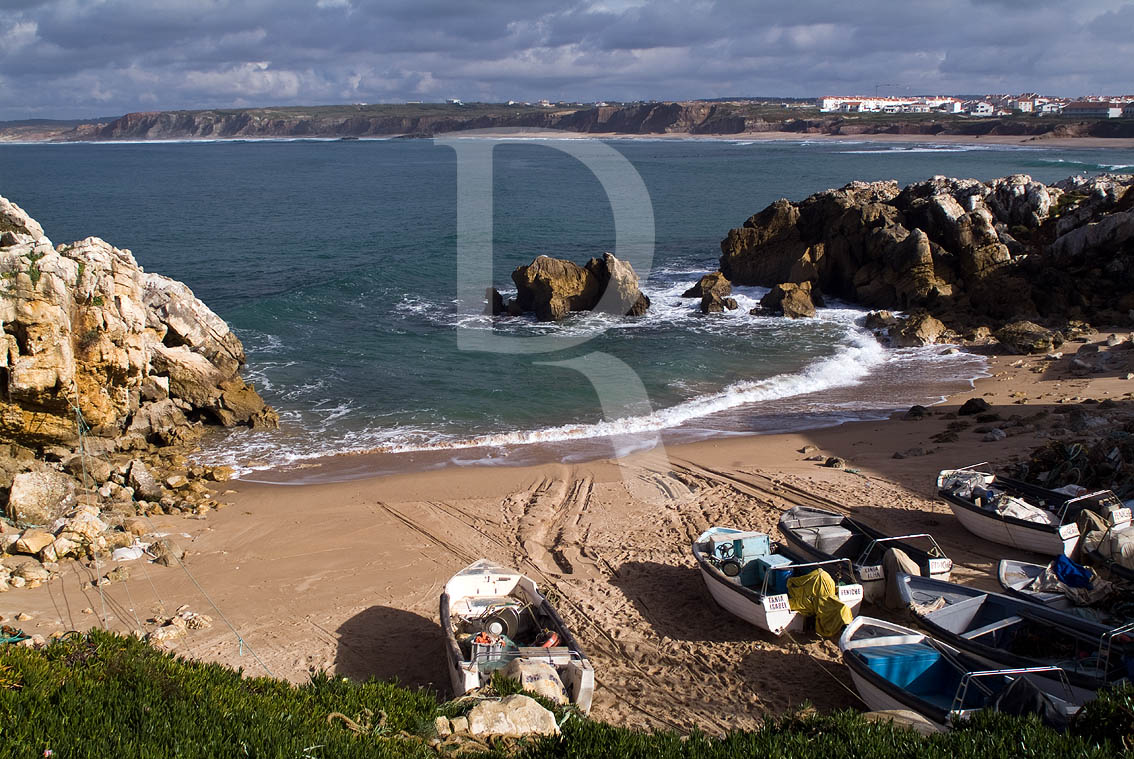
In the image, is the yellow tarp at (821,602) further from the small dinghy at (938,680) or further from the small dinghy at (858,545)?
the small dinghy at (858,545)

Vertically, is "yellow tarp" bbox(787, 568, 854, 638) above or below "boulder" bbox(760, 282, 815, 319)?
below

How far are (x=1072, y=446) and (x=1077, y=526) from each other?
282 centimetres

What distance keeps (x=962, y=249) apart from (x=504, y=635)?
83.2 feet

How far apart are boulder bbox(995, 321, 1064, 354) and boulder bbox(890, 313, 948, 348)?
1818 millimetres

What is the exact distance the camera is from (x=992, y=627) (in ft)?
32.3

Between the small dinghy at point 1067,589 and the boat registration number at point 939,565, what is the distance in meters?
0.63

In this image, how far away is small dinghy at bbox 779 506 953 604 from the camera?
11.5 m

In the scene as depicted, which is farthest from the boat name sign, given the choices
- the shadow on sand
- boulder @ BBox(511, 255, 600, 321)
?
boulder @ BBox(511, 255, 600, 321)

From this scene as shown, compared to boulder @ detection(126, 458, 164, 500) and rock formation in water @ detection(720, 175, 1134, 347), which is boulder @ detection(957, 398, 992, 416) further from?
boulder @ detection(126, 458, 164, 500)

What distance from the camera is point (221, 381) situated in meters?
20.6

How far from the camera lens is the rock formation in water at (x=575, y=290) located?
30.6 m

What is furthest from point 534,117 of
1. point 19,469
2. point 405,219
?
point 19,469

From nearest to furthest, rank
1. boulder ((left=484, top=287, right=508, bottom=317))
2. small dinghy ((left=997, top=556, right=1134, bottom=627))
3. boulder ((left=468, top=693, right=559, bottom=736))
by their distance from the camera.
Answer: boulder ((left=468, top=693, right=559, bottom=736)) → small dinghy ((left=997, top=556, right=1134, bottom=627)) → boulder ((left=484, top=287, right=508, bottom=317))

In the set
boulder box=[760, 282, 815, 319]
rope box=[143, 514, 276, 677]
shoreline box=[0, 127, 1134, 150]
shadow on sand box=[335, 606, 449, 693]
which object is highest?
shoreline box=[0, 127, 1134, 150]
